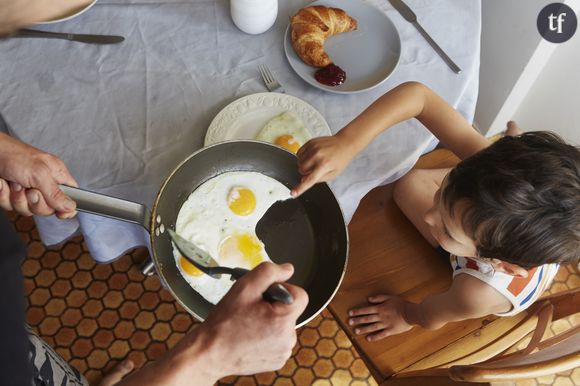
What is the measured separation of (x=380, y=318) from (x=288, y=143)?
464 mm

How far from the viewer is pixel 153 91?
3.27 feet

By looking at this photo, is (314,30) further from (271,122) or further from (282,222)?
(282,222)


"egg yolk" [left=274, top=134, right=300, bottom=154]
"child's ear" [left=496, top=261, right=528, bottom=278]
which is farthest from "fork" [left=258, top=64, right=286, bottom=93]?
"child's ear" [left=496, top=261, right=528, bottom=278]

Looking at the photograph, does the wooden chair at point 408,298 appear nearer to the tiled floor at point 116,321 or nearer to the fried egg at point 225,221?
the fried egg at point 225,221

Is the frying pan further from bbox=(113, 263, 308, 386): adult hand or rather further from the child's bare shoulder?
the child's bare shoulder

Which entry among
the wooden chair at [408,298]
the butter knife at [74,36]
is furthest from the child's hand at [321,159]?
the butter knife at [74,36]

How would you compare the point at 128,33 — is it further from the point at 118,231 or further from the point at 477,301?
the point at 477,301

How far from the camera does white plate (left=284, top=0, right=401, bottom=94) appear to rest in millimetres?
1055

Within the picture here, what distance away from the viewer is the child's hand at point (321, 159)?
0.88 m

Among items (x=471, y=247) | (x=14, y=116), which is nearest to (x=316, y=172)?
(x=471, y=247)

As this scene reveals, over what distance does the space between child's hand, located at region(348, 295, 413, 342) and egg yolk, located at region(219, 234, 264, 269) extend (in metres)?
0.35

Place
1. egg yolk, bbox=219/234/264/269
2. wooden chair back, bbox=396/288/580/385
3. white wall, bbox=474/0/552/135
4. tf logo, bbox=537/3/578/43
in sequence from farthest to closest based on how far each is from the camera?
white wall, bbox=474/0/552/135 < tf logo, bbox=537/3/578/43 < egg yolk, bbox=219/234/264/269 < wooden chair back, bbox=396/288/580/385

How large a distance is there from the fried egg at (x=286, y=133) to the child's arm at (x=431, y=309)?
17.3 inches

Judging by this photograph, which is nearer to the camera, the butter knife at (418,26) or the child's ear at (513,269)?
the child's ear at (513,269)
